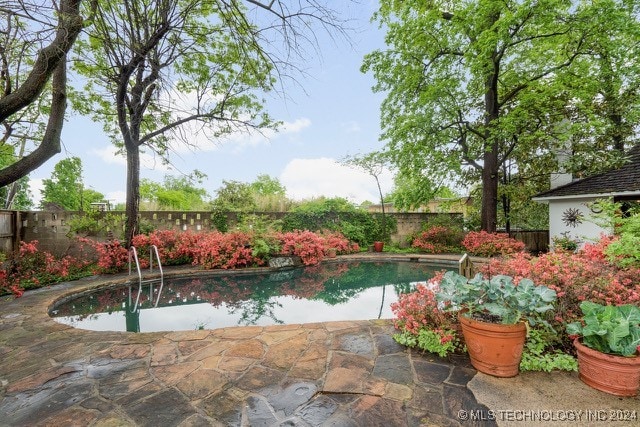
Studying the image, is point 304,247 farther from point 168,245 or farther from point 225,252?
point 168,245

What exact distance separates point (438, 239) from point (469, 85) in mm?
5777

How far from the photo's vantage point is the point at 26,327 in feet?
10.4

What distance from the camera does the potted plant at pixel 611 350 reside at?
1770 millimetres

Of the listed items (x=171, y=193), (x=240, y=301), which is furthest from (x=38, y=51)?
(x=171, y=193)

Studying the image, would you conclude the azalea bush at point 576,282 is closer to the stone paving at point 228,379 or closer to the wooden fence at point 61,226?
the stone paving at point 228,379

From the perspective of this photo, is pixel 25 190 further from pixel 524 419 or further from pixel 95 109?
pixel 524 419

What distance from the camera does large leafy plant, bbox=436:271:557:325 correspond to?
2.00 meters

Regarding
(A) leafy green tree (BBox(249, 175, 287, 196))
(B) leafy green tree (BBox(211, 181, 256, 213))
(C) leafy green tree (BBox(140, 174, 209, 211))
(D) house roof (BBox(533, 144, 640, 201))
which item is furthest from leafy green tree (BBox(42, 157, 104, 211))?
(D) house roof (BBox(533, 144, 640, 201))

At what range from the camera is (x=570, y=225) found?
8.13m

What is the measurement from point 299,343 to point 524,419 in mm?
1759

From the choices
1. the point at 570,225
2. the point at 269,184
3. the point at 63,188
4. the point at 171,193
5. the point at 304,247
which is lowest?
the point at 304,247

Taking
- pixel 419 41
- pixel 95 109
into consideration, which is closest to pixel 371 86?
pixel 419 41

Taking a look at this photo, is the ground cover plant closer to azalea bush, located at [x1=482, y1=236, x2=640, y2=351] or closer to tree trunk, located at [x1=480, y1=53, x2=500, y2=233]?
azalea bush, located at [x1=482, y1=236, x2=640, y2=351]

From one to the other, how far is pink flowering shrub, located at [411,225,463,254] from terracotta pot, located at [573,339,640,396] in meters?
8.53
